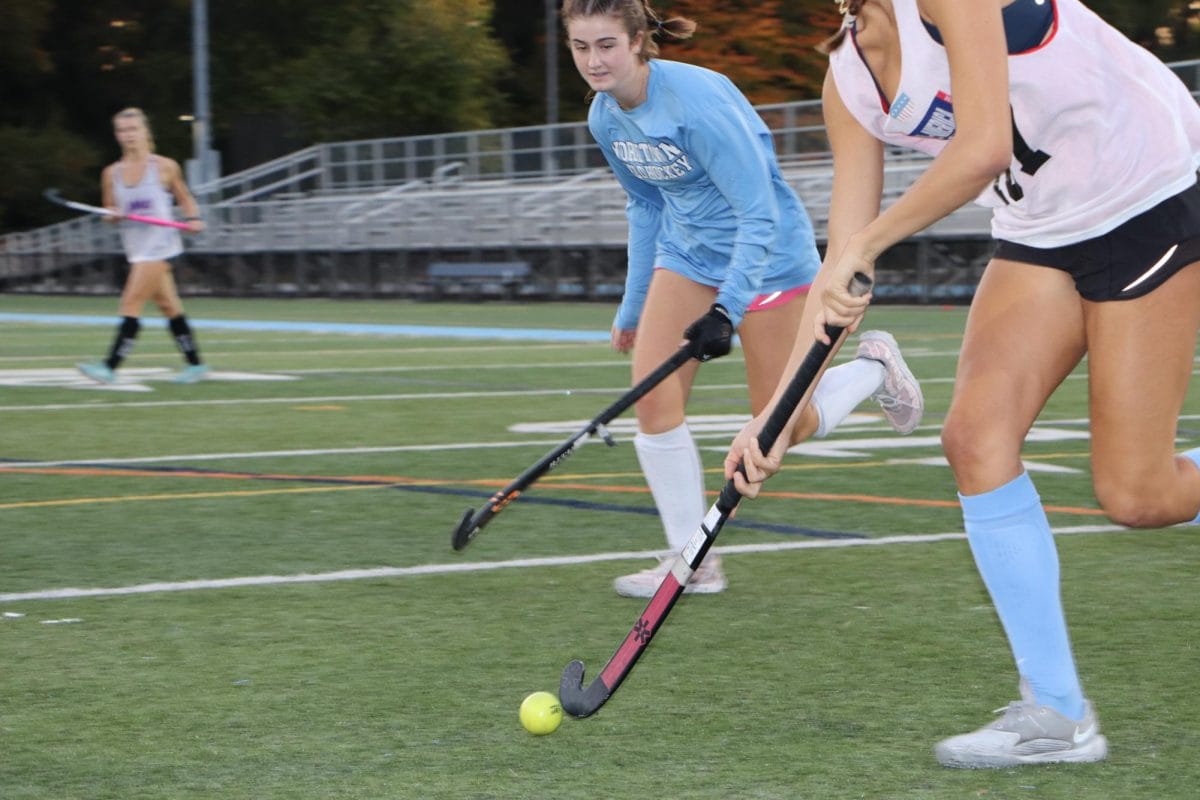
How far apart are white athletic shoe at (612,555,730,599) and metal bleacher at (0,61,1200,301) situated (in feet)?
66.2

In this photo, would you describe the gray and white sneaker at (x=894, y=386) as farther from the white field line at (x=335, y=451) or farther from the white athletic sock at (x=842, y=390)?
the white field line at (x=335, y=451)

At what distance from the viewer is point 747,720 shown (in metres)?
4.07

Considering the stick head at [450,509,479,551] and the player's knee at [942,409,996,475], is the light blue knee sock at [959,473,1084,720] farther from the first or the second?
the stick head at [450,509,479,551]

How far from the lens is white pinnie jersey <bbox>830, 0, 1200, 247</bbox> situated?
12.1ft

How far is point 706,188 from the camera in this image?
5.63 m

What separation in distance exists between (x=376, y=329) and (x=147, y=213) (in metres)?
7.68

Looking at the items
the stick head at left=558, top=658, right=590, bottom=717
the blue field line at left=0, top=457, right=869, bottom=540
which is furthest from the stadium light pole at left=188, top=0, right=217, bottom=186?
the stick head at left=558, top=658, right=590, bottom=717

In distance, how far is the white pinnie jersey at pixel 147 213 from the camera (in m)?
13.2

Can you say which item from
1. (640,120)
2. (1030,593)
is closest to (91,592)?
(640,120)

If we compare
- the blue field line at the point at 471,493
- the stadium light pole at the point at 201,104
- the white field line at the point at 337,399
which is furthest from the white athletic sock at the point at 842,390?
the stadium light pole at the point at 201,104

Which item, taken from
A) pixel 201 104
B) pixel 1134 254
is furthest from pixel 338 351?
pixel 201 104

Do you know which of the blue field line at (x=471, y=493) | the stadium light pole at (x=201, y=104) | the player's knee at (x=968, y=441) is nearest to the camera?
the player's knee at (x=968, y=441)

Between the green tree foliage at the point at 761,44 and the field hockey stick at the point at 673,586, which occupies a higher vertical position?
the field hockey stick at the point at 673,586

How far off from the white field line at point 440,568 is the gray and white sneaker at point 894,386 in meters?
1.22
